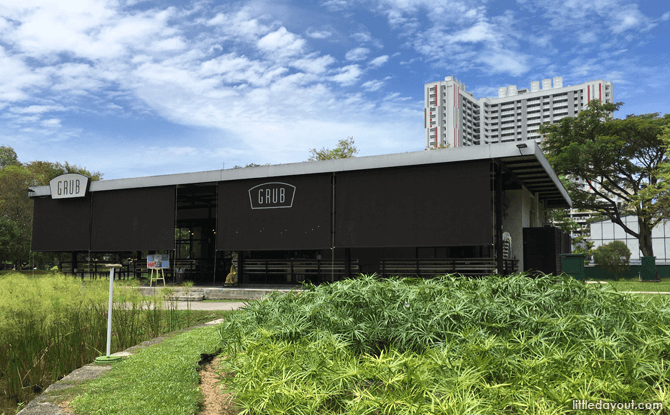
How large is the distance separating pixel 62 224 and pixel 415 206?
46.5 ft

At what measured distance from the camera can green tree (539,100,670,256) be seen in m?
30.0

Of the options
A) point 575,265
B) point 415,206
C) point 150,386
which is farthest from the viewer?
point 575,265

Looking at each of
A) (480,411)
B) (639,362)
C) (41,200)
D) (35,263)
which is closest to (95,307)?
(480,411)

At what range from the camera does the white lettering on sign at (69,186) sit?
733 inches

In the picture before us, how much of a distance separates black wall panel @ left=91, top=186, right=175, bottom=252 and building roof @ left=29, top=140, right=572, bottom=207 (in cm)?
34

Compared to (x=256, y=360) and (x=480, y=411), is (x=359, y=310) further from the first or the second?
(x=480, y=411)

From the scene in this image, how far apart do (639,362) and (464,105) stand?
403 ft

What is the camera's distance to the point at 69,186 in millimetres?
18891

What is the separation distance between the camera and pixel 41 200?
2011 cm

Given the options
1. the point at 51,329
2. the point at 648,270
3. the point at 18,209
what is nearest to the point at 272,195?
the point at 51,329

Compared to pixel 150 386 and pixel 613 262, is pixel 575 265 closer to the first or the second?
pixel 613 262

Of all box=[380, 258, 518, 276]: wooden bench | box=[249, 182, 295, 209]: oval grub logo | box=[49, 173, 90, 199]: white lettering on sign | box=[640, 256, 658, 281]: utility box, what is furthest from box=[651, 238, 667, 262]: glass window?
box=[49, 173, 90, 199]: white lettering on sign

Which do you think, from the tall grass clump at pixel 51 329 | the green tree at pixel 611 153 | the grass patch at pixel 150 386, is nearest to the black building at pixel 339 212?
the tall grass clump at pixel 51 329

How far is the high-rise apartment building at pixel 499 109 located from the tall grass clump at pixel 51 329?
338ft
